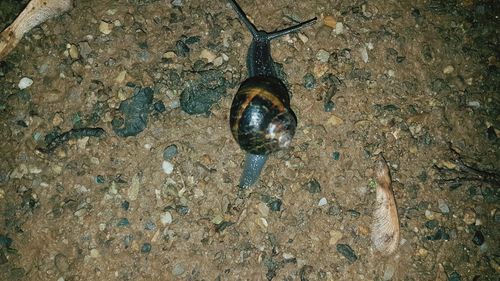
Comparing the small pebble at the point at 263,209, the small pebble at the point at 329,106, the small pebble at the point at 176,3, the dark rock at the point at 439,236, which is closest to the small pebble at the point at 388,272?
the dark rock at the point at 439,236

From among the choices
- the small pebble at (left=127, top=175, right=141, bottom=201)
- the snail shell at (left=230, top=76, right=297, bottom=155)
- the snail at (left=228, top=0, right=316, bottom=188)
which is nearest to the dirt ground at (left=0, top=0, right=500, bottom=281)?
the small pebble at (left=127, top=175, right=141, bottom=201)

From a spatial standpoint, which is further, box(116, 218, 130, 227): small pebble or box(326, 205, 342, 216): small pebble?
box(326, 205, 342, 216): small pebble

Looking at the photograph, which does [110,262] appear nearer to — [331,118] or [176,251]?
[176,251]

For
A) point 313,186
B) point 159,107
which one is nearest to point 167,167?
point 159,107

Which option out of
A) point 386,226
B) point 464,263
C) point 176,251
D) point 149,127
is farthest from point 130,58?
point 464,263

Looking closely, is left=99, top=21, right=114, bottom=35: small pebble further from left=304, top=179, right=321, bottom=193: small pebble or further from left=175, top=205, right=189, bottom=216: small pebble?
left=304, top=179, right=321, bottom=193: small pebble

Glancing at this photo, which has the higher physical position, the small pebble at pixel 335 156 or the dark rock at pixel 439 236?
the small pebble at pixel 335 156

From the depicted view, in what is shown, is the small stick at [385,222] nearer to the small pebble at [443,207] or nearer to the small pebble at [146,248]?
the small pebble at [443,207]

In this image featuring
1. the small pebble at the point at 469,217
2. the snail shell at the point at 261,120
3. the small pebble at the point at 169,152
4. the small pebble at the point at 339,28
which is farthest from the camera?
the small pebble at the point at 339,28
